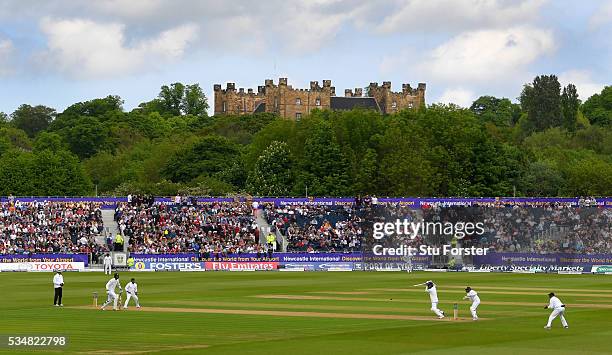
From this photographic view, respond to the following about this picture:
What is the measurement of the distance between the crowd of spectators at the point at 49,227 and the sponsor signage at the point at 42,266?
1825mm

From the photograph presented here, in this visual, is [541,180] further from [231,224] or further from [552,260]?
[552,260]

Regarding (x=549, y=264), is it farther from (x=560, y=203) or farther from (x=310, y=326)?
(x=310, y=326)

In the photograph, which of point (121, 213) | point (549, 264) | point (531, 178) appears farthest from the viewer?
point (531, 178)

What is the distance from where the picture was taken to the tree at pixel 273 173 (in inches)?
5133

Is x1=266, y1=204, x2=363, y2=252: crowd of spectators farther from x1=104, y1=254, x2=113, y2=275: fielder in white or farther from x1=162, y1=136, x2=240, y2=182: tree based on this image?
x1=162, y1=136, x2=240, y2=182: tree

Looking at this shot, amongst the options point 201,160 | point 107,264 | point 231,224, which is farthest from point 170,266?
point 201,160

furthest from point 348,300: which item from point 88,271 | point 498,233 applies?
point 88,271

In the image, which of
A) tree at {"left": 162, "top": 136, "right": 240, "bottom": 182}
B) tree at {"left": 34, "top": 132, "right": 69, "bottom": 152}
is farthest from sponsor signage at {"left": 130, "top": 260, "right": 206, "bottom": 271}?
tree at {"left": 34, "top": 132, "right": 69, "bottom": 152}

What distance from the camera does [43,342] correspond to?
33.6 metres

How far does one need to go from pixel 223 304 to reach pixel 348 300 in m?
5.57

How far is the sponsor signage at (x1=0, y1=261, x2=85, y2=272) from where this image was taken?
83562mm

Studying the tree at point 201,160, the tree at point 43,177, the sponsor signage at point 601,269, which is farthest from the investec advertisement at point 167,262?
the tree at point 201,160

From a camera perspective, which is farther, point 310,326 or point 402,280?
point 402,280

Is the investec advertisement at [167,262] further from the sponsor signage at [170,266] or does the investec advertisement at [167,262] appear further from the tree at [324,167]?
the tree at [324,167]
